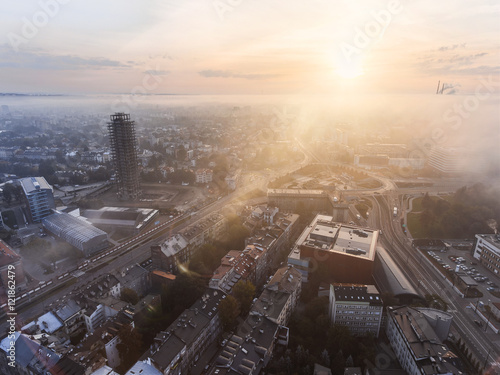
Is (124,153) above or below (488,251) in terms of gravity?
above

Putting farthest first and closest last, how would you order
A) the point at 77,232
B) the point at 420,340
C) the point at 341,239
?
the point at 77,232 → the point at 341,239 → the point at 420,340

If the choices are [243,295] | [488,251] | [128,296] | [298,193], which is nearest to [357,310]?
[243,295]

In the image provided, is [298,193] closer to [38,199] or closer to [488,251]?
[488,251]

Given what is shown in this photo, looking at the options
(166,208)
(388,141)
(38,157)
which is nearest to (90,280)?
(166,208)

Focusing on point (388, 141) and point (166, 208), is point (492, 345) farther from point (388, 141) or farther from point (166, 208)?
point (388, 141)

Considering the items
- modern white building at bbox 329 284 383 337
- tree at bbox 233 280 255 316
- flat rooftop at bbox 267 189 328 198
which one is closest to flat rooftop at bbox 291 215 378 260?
modern white building at bbox 329 284 383 337

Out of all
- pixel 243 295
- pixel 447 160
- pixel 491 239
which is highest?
pixel 447 160

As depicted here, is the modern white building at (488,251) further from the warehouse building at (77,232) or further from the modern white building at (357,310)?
the warehouse building at (77,232)
